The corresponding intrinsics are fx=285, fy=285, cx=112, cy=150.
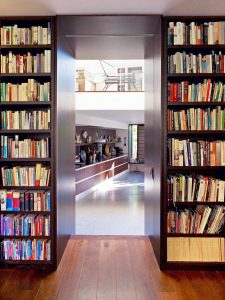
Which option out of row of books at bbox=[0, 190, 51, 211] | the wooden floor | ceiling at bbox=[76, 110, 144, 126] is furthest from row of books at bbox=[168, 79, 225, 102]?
ceiling at bbox=[76, 110, 144, 126]

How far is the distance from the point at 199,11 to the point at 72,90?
1.81 metres

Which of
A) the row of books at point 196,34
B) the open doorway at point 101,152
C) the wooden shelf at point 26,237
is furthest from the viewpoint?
the open doorway at point 101,152

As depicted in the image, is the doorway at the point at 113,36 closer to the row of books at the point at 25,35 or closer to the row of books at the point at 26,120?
the row of books at the point at 25,35

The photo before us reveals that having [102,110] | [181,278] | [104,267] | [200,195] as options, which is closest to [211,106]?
[200,195]

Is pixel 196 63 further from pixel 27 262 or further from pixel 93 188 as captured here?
pixel 93 188

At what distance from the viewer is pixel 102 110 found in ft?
23.0

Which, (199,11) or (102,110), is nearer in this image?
(199,11)

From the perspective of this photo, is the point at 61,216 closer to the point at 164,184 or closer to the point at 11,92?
the point at 164,184

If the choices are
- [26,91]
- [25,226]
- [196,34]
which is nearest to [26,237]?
[25,226]

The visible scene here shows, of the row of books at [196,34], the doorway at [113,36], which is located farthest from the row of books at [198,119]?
the row of books at [196,34]

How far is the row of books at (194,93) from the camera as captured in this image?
2.76 m

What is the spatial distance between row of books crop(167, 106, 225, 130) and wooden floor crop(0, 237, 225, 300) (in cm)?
141

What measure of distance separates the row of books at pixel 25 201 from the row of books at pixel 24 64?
1201 millimetres

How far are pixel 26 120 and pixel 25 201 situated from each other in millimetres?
799
